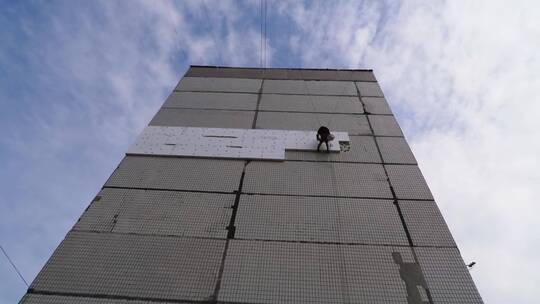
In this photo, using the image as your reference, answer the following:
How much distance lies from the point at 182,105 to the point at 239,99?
928mm

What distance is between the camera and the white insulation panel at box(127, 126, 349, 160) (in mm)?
3473

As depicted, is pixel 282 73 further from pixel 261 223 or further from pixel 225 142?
pixel 261 223

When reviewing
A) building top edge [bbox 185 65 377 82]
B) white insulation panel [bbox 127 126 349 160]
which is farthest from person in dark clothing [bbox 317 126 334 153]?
building top edge [bbox 185 65 377 82]

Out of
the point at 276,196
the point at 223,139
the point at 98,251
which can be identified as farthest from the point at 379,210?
the point at 98,251

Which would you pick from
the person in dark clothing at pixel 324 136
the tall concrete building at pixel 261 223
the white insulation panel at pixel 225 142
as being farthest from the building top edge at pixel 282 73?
the person in dark clothing at pixel 324 136

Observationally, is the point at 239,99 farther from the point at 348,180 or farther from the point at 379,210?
the point at 379,210

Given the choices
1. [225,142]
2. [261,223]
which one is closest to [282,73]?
[225,142]

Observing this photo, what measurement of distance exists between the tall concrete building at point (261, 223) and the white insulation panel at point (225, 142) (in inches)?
0.8

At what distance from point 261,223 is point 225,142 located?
4.50 ft

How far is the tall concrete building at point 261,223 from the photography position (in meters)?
2.19

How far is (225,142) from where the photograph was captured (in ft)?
11.9

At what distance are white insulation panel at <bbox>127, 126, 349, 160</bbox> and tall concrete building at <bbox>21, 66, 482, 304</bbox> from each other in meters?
0.02

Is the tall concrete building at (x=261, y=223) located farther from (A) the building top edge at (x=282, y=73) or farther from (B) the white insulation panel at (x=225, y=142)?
(A) the building top edge at (x=282, y=73)

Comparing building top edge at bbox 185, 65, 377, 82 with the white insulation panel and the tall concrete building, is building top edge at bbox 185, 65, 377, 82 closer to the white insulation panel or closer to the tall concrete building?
the tall concrete building
